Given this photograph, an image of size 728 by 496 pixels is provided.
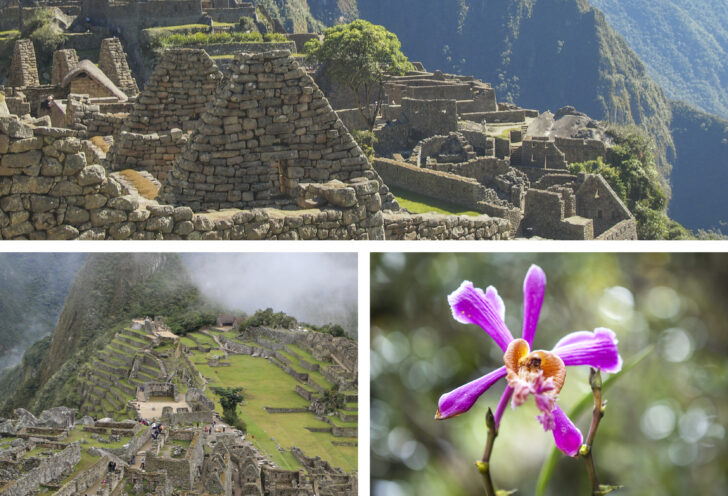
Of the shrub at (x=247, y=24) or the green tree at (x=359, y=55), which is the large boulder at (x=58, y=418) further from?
the shrub at (x=247, y=24)

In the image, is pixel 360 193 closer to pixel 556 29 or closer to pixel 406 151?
pixel 406 151

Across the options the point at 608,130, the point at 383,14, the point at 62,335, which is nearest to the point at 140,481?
the point at 62,335

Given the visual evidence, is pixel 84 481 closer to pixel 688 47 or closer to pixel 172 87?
pixel 172 87

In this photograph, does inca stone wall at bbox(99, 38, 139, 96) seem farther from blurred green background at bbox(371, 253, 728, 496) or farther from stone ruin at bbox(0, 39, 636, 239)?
blurred green background at bbox(371, 253, 728, 496)

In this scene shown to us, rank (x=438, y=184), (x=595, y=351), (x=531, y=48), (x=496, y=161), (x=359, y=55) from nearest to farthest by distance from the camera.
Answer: (x=595, y=351), (x=438, y=184), (x=496, y=161), (x=359, y=55), (x=531, y=48)

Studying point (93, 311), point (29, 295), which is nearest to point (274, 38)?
point (93, 311)

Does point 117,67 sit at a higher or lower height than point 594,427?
lower
